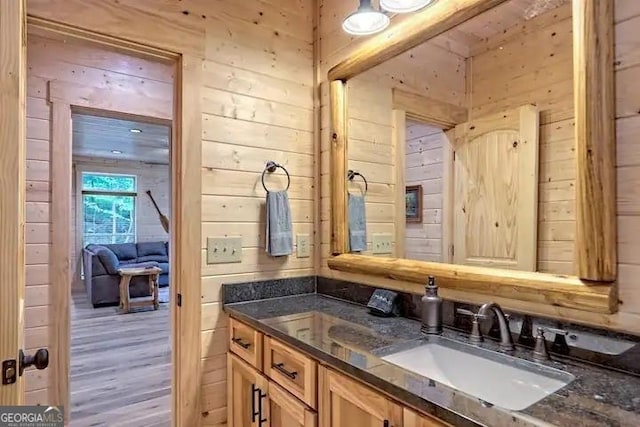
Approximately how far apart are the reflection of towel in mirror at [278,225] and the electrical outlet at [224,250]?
0.15 m

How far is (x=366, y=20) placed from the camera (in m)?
1.61

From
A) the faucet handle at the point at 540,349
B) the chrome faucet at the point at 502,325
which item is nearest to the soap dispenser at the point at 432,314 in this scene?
the chrome faucet at the point at 502,325

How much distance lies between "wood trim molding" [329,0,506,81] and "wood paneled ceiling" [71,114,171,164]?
9.66 feet

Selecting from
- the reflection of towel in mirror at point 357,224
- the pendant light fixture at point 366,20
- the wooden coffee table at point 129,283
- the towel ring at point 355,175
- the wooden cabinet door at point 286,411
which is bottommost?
the wooden coffee table at point 129,283

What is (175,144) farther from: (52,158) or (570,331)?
(570,331)

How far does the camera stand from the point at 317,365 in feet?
4.09

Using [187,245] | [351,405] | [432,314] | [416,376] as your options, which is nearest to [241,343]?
[187,245]

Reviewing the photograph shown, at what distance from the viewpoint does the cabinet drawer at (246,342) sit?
5.18 ft

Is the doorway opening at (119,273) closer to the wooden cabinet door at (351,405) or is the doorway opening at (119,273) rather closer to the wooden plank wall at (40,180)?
the wooden plank wall at (40,180)

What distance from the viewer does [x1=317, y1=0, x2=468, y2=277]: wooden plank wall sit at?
161cm

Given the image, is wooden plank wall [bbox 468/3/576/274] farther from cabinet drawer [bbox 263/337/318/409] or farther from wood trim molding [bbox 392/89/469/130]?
cabinet drawer [bbox 263/337/318/409]

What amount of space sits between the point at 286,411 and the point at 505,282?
89 centimetres

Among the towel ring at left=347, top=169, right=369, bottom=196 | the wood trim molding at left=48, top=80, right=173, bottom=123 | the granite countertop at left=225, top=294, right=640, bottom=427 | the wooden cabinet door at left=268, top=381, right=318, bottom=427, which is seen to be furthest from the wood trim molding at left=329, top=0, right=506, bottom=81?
the wood trim molding at left=48, top=80, right=173, bottom=123

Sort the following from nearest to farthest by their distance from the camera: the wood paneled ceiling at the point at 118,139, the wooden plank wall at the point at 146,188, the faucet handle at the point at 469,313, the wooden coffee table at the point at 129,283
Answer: the faucet handle at the point at 469,313 → the wood paneled ceiling at the point at 118,139 → the wooden coffee table at the point at 129,283 → the wooden plank wall at the point at 146,188
